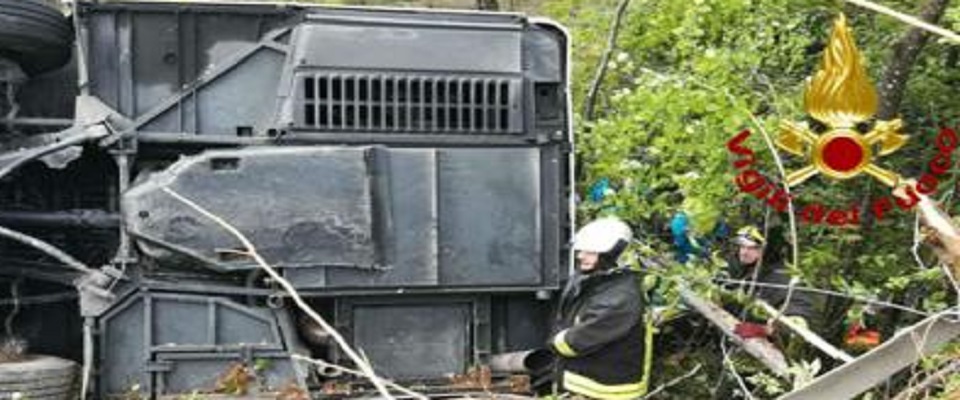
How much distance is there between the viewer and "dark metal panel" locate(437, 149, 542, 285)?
16.9 ft

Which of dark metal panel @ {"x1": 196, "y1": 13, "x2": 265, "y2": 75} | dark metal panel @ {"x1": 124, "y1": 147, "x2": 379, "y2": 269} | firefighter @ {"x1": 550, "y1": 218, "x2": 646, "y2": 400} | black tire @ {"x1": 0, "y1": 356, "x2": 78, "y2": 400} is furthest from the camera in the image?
dark metal panel @ {"x1": 196, "y1": 13, "x2": 265, "y2": 75}

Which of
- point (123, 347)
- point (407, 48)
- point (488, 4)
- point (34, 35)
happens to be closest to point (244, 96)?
point (407, 48)

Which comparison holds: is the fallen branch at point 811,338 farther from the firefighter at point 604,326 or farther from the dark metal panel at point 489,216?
the dark metal panel at point 489,216

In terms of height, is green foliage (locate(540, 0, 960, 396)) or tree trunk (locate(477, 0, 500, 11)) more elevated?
tree trunk (locate(477, 0, 500, 11))

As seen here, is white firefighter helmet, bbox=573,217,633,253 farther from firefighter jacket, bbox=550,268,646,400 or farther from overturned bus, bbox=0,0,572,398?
overturned bus, bbox=0,0,572,398

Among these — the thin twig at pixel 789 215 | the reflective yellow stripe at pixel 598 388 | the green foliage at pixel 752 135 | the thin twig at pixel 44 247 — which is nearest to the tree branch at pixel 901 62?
the green foliage at pixel 752 135

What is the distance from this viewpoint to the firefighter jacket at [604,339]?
4.78 m

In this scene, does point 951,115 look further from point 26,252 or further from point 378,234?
point 26,252

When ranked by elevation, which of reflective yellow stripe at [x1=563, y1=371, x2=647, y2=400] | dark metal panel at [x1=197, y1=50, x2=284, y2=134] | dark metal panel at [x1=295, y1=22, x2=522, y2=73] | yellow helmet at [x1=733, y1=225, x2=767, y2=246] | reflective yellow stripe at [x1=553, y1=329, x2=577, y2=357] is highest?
dark metal panel at [x1=295, y1=22, x2=522, y2=73]

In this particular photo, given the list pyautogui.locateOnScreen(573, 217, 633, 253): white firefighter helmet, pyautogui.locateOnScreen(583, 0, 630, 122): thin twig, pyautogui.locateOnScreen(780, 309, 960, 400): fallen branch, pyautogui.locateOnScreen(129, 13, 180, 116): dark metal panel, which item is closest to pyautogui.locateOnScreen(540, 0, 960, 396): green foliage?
pyautogui.locateOnScreen(583, 0, 630, 122): thin twig

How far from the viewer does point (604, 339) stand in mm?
4793

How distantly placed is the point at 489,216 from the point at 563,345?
729 millimetres

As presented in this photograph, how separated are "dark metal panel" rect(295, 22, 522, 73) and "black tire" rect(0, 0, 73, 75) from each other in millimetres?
1090

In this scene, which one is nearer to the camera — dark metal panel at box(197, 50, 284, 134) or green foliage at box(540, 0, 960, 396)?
dark metal panel at box(197, 50, 284, 134)
